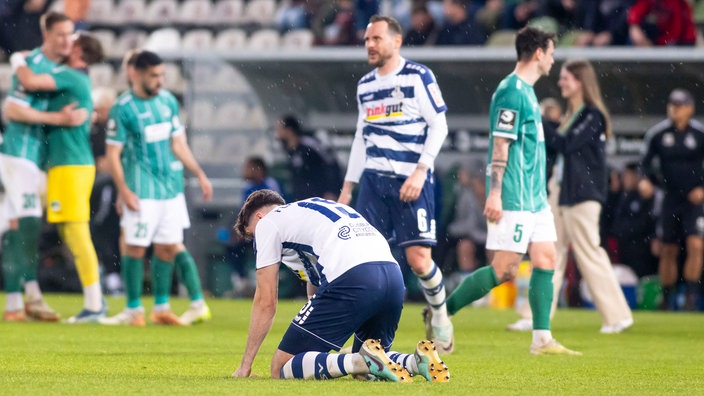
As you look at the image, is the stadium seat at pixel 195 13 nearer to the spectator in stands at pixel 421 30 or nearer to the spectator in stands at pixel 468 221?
the spectator in stands at pixel 421 30

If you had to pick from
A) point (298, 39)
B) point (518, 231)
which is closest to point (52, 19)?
point (518, 231)

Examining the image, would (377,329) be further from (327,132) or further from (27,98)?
(327,132)

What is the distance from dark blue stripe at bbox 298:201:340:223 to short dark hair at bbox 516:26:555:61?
9.69 feet

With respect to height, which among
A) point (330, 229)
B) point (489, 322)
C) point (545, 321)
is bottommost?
point (489, 322)

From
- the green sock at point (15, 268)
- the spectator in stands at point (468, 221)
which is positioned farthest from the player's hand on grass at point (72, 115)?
the spectator in stands at point (468, 221)

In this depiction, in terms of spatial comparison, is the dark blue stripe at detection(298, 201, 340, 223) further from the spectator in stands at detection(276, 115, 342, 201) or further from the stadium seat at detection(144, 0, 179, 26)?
the stadium seat at detection(144, 0, 179, 26)

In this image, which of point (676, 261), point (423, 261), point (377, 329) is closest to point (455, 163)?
point (676, 261)

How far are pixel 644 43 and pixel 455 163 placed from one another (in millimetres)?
2855

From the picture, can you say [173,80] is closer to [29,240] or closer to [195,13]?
[195,13]

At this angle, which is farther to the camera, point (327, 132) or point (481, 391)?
point (327, 132)

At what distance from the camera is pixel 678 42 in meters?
17.6

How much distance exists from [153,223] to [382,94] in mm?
3299

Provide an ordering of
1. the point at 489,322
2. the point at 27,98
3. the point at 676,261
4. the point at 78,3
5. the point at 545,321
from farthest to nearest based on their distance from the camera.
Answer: the point at 78,3 < the point at 676,261 < the point at 489,322 < the point at 27,98 < the point at 545,321

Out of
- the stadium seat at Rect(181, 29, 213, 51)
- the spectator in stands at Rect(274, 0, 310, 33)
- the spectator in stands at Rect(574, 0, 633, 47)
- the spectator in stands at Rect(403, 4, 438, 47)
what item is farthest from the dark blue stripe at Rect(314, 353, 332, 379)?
the stadium seat at Rect(181, 29, 213, 51)
